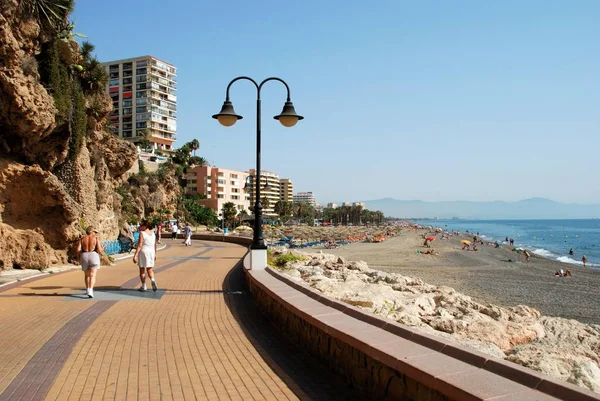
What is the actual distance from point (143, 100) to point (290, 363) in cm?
10208

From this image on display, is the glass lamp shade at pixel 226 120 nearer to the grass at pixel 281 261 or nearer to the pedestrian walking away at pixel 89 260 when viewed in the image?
the pedestrian walking away at pixel 89 260

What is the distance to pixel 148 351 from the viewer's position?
5961mm

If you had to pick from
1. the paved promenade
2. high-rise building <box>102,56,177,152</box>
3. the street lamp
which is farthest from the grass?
high-rise building <box>102,56,177,152</box>

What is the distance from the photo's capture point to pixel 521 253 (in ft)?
198

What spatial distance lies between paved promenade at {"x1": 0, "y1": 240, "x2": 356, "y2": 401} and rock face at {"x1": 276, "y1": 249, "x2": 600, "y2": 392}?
255 cm

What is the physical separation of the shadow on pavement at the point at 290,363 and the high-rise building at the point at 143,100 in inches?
3739

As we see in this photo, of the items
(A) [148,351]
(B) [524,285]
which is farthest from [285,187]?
(A) [148,351]

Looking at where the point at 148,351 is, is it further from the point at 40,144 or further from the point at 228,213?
the point at 228,213

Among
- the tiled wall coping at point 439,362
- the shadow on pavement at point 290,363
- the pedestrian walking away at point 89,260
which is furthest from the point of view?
the pedestrian walking away at point 89,260

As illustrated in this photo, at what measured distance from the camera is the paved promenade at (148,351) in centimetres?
463

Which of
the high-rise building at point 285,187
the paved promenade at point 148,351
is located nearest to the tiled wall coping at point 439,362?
the paved promenade at point 148,351

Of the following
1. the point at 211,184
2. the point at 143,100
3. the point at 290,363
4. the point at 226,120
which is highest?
the point at 143,100

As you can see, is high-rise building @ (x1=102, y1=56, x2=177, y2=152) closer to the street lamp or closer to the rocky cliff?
the rocky cliff

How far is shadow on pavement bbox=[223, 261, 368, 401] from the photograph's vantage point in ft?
15.0
